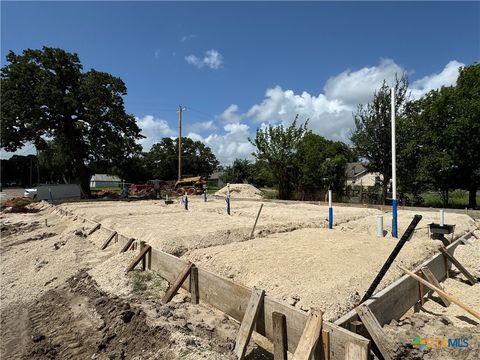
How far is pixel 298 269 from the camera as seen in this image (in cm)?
510

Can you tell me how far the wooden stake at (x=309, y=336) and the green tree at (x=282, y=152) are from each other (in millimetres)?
22680

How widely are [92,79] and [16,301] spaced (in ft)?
79.4

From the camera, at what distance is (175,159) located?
72.4 meters

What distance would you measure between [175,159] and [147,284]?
224 feet

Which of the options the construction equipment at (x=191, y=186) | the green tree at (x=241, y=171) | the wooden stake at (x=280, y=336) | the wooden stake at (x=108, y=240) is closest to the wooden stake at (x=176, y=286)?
→ the wooden stake at (x=280, y=336)

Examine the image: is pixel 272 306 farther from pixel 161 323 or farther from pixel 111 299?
pixel 111 299

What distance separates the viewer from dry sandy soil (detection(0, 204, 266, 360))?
3.71 meters

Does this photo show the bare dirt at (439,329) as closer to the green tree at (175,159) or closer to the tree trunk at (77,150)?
the tree trunk at (77,150)

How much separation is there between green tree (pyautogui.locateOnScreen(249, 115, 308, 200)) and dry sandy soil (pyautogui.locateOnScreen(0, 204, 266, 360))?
754 inches

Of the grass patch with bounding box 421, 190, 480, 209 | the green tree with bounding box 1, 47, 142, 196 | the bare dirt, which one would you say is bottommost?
the bare dirt

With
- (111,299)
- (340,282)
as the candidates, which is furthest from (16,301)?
(340,282)

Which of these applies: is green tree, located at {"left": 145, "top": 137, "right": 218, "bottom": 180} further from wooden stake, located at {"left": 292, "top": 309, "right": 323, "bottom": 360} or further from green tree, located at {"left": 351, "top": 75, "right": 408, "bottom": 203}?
wooden stake, located at {"left": 292, "top": 309, "right": 323, "bottom": 360}
